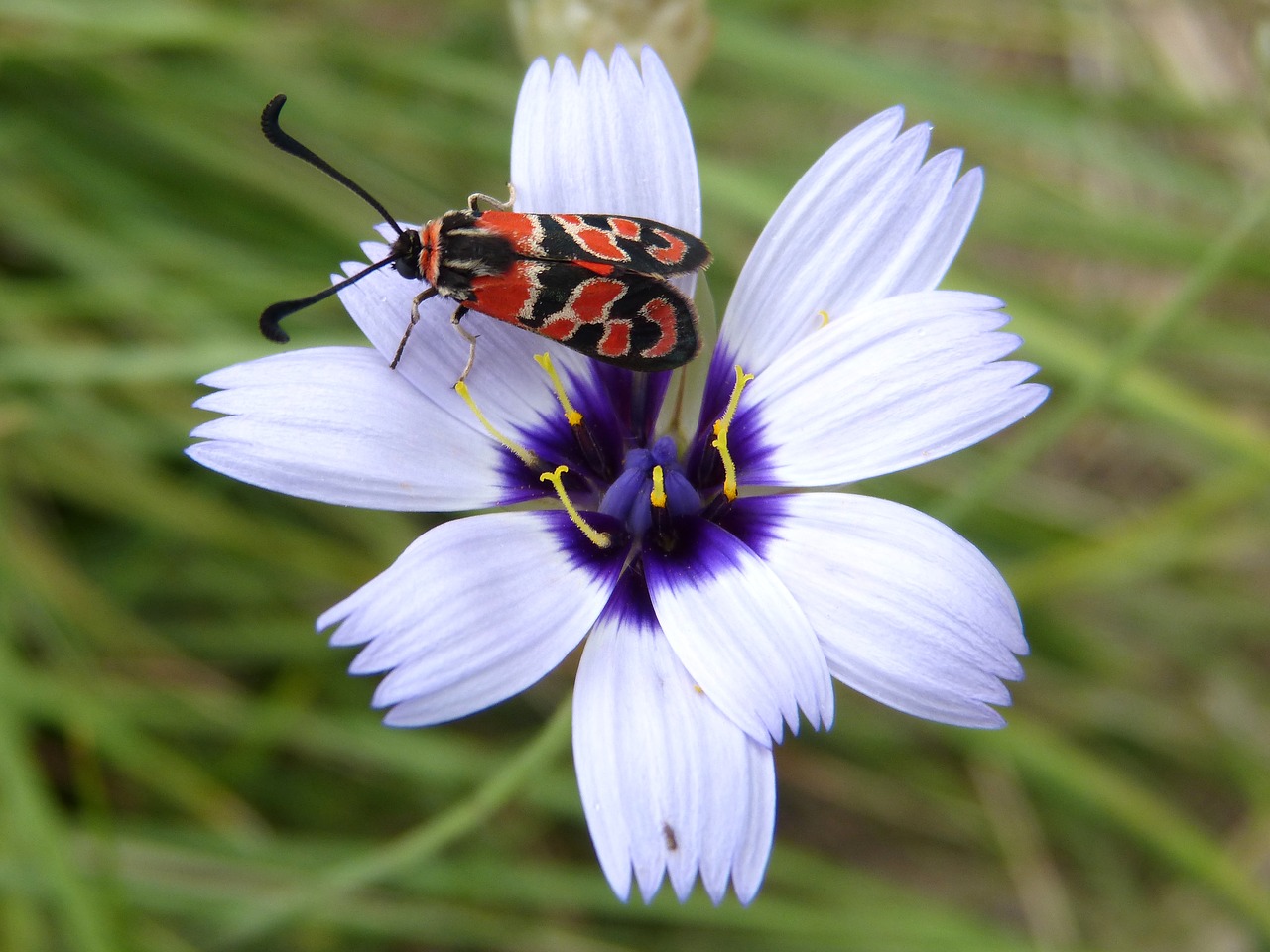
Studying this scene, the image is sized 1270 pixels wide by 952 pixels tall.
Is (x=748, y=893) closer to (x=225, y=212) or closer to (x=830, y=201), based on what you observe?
(x=830, y=201)

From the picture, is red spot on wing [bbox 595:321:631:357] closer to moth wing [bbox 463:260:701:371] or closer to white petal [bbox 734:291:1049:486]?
moth wing [bbox 463:260:701:371]

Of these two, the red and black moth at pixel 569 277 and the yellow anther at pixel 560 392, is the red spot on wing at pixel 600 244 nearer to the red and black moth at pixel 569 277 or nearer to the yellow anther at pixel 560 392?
the red and black moth at pixel 569 277

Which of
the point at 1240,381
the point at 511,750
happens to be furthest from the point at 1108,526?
the point at 511,750

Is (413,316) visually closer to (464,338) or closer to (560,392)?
(464,338)

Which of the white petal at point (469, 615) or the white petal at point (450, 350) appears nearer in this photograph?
the white petal at point (469, 615)

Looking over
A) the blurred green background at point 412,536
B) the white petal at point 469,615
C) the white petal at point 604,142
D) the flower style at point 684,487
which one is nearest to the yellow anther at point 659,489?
the flower style at point 684,487

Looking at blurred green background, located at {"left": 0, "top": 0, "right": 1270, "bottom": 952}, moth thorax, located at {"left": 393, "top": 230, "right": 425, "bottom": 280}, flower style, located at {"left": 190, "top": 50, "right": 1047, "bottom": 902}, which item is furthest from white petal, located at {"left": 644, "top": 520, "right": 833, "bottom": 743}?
blurred green background, located at {"left": 0, "top": 0, "right": 1270, "bottom": 952}
